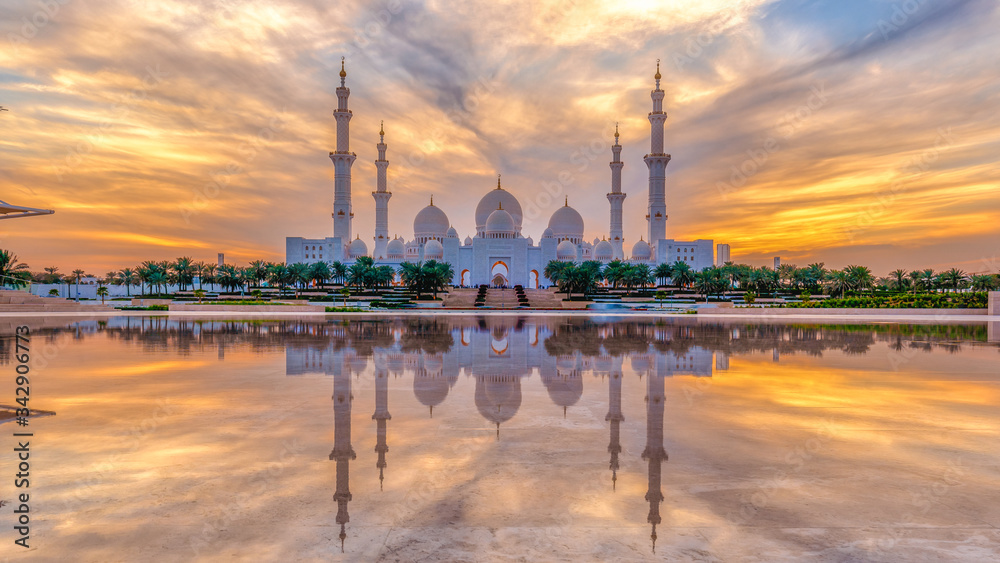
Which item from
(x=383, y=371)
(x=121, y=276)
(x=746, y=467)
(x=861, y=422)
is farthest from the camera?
(x=121, y=276)

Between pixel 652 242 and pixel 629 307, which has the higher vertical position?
pixel 652 242

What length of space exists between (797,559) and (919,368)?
10852mm

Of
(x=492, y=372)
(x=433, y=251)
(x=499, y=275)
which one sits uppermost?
(x=433, y=251)

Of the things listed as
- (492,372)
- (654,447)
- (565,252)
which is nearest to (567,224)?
(565,252)

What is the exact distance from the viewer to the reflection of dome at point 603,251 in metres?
76.4

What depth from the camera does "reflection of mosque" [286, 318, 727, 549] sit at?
18.9ft

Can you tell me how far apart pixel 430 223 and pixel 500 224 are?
38.2 feet

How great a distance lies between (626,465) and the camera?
212 inches

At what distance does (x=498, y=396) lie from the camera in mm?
8617

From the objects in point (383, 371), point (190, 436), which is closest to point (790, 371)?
point (383, 371)

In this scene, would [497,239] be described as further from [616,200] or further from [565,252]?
[616,200]

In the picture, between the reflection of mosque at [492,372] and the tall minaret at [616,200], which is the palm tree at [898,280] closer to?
the tall minaret at [616,200]

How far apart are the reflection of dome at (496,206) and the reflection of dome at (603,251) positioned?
12107 millimetres

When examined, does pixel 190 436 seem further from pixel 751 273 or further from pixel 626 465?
pixel 751 273
